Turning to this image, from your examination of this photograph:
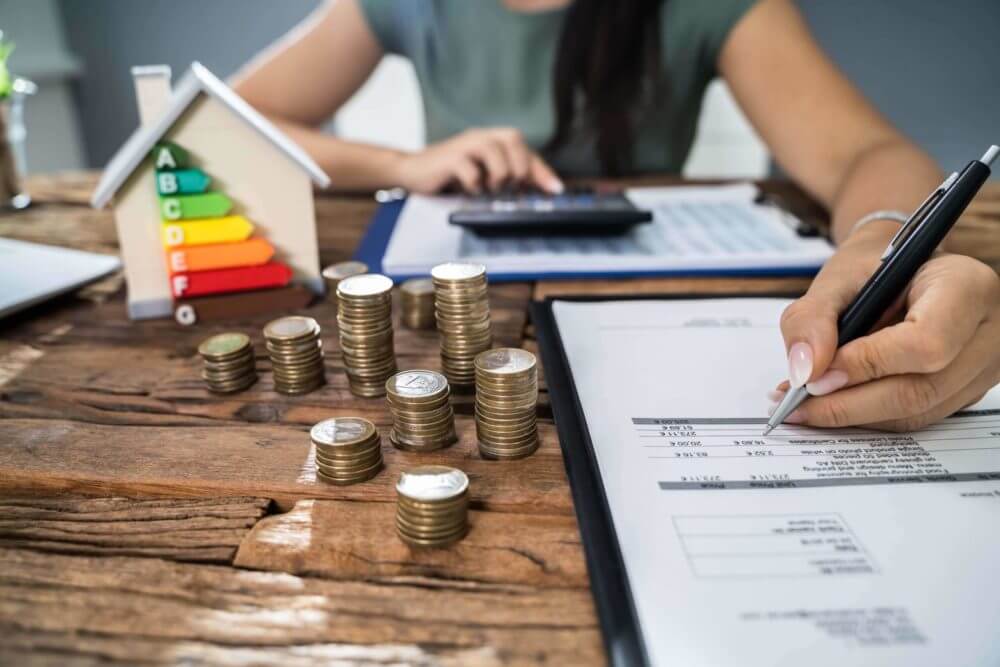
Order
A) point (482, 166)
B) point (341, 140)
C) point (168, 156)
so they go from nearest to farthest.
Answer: point (168, 156) < point (482, 166) < point (341, 140)

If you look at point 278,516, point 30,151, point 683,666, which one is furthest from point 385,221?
point 30,151

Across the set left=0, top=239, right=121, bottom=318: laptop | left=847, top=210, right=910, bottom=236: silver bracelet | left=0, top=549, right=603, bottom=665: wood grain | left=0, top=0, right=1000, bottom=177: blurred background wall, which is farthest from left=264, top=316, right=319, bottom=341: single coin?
left=0, top=0, right=1000, bottom=177: blurred background wall

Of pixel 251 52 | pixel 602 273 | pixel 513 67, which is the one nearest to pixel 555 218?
pixel 602 273

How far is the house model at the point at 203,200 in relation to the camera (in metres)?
0.68

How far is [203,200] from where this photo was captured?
702mm

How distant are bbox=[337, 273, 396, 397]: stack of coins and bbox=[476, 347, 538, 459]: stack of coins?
0.37 feet

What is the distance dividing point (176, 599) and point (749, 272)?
2.07 ft

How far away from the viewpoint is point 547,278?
811mm

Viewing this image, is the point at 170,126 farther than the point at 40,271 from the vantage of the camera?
No

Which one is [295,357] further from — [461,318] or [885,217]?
[885,217]

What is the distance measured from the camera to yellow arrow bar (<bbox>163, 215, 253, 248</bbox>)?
694 mm

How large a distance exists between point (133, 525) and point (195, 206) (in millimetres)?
354

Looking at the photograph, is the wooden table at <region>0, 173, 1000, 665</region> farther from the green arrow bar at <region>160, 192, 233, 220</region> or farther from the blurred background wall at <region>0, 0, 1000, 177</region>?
the blurred background wall at <region>0, 0, 1000, 177</region>

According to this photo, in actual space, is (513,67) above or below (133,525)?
above
